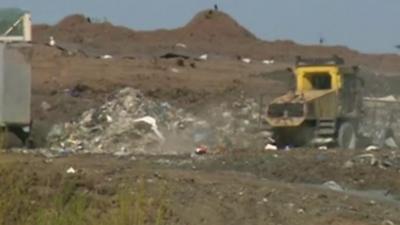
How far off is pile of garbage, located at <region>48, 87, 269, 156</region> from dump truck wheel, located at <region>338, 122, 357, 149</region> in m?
2.03

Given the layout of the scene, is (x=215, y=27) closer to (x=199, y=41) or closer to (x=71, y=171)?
(x=199, y=41)

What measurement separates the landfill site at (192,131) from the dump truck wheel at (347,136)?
39 mm

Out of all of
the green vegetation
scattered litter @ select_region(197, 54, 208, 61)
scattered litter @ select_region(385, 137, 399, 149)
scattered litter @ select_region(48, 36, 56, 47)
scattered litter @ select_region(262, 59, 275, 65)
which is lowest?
scattered litter @ select_region(385, 137, 399, 149)

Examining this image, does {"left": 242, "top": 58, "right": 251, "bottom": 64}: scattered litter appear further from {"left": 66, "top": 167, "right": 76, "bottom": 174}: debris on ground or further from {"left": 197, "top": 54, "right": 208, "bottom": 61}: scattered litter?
{"left": 66, "top": 167, "right": 76, "bottom": 174}: debris on ground

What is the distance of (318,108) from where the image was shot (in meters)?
29.3

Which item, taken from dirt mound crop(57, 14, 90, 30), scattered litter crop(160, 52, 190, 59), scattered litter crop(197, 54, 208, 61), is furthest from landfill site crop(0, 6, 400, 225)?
dirt mound crop(57, 14, 90, 30)

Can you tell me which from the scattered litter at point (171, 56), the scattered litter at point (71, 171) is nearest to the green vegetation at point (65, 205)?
the scattered litter at point (71, 171)

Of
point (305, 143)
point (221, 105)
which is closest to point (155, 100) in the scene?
point (221, 105)

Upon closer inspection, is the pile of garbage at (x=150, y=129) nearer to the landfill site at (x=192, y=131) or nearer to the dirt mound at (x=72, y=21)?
the landfill site at (x=192, y=131)

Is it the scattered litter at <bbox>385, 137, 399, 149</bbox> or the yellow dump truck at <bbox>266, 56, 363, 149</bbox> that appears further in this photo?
the scattered litter at <bbox>385, 137, 399, 149</bbox>

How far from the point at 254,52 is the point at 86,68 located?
15.8 meters

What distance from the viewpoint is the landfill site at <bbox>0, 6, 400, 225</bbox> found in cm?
1352

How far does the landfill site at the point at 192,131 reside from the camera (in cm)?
1352

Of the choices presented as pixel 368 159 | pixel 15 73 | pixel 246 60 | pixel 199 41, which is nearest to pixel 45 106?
pixel 15 73
